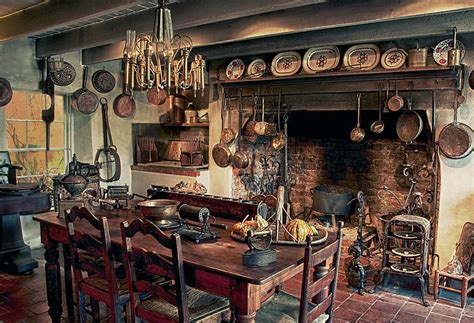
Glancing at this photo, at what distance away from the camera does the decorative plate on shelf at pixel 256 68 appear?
16.0 feet

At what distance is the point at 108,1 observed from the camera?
2.92 m

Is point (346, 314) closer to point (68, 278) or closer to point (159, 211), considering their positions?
point (159, 211)

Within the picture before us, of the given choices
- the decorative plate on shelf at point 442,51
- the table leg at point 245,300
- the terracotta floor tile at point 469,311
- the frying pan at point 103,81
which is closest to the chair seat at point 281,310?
the table leg at point 245,300

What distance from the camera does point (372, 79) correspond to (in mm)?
4188

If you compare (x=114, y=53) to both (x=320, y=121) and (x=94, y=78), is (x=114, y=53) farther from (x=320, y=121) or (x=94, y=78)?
(x=320, y=121)

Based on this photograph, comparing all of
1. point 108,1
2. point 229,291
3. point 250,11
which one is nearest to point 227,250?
point 229,291

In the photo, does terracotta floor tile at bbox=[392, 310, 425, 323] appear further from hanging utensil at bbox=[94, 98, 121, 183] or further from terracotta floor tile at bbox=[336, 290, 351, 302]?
hanging utensil at bbox=[94, 98, 121, 183]

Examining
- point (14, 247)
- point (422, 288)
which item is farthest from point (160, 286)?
point (14, 247)

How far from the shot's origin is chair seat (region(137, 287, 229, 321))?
7.14 ft

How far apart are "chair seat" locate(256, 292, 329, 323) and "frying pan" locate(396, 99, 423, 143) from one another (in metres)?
2.50

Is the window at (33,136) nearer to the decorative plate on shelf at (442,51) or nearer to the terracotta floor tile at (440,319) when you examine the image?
the decorative plate on shelf at (442,51)

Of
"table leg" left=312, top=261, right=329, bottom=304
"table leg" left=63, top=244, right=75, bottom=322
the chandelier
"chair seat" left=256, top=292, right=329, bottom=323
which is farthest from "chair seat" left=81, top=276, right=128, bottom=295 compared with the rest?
the chandelier

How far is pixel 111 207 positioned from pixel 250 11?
181 centimetres

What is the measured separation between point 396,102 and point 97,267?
316 cm
